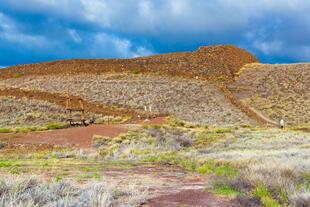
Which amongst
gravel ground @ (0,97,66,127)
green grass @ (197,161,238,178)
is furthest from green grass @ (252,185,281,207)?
gravel ground @ (0,97,66,127)

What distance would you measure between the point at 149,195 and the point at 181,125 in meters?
25.4

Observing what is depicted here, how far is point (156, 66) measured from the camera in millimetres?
59219

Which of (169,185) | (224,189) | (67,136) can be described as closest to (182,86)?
(67,136)

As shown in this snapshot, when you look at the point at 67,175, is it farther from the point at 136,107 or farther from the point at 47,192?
the point at 136,107

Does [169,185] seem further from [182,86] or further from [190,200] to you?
[182,86]

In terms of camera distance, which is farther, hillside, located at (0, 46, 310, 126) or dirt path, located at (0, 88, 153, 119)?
hillside, located at (0, 46, 310, 126)

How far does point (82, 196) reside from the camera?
7.86 m

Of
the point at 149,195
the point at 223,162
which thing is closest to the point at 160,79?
the point at 223,162

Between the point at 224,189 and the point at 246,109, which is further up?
the point at 246,109

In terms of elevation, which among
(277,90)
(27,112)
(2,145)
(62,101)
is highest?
(277,90)

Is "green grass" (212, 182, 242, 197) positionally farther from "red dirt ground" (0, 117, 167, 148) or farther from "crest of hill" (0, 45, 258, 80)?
"crest of hill" (0, 45, 258, 80)

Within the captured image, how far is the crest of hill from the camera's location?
57.5 metres

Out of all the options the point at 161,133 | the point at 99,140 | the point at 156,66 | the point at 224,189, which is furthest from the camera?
the point at 156,66

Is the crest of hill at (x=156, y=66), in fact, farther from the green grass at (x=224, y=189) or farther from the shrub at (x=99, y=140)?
the green grass at (x=224, y=189)
